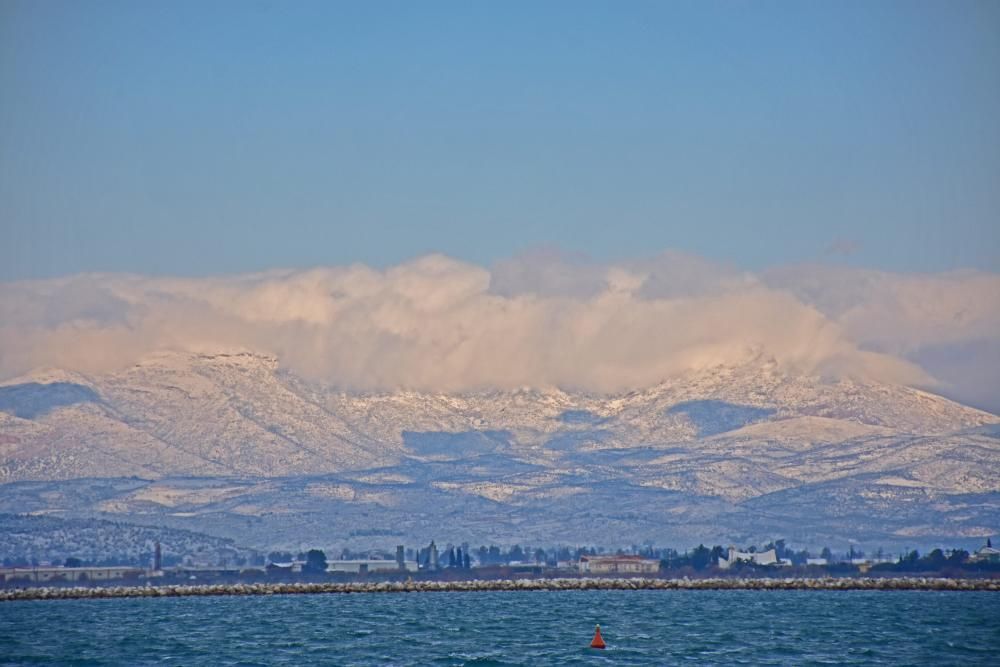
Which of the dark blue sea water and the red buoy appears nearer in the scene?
the dark blue sea water

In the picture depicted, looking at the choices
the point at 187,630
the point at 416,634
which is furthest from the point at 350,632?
the point at 187,630

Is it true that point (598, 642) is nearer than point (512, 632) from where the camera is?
Yes

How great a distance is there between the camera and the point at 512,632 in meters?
133

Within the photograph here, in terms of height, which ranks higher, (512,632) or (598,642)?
(512,632)

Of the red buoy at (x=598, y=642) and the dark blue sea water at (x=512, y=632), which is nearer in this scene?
the dark blue sea water at (x=512, y=632)

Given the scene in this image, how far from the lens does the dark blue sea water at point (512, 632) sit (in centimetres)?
11075

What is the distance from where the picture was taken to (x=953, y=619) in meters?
144

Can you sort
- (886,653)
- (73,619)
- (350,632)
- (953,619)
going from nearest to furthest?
(886,653) < (350,632) < (953,619) < (73,619)

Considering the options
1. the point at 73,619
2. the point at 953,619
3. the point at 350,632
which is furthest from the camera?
the point at 73,619

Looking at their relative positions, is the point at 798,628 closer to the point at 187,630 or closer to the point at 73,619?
the point at 187,630

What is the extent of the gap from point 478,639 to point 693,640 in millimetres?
14268

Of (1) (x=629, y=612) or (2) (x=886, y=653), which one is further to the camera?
(1) (x=629, y=612)

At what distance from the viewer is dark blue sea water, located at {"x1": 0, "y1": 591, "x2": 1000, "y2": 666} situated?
363 feet

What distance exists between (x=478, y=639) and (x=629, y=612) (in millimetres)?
38458
